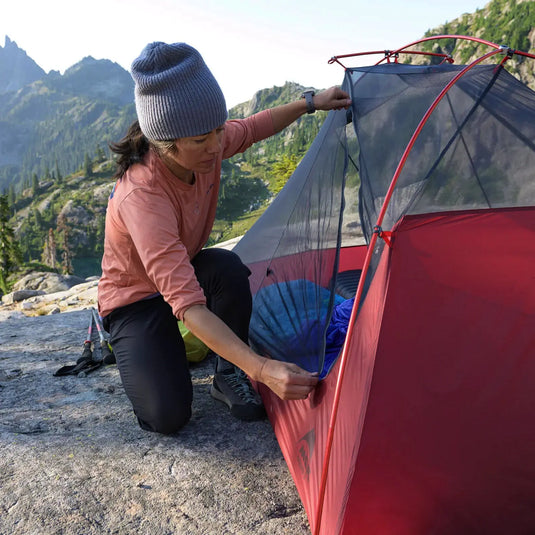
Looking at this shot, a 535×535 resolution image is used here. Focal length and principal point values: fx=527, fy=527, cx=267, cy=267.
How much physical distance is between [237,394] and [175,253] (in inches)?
45.8

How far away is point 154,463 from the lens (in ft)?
9.04

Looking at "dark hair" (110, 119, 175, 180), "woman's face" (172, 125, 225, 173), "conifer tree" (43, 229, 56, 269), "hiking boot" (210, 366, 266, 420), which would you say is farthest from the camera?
"conifer tree" (43, 229, 56, 269)

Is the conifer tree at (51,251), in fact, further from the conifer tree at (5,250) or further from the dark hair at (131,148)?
the dark hair at (131,148)

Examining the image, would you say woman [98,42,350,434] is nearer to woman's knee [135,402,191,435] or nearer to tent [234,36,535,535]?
woman's knee [135,402,191,435]

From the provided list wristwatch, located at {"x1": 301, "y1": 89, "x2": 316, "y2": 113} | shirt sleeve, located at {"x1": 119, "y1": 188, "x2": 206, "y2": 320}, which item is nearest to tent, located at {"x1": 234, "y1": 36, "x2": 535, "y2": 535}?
shirt sleeve, located at {"x1": 119, "y1": 188, "x2": 206, "y2": 320}

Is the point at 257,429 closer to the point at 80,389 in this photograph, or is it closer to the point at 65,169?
the point at 80,389

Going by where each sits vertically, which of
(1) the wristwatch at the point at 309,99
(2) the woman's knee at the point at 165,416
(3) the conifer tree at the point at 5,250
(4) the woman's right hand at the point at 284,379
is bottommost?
(3) the conifer tree at the point at 5,250

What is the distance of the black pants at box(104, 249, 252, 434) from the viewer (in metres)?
2.97

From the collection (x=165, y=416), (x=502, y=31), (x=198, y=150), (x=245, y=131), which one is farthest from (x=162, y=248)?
(x=502, y=31)

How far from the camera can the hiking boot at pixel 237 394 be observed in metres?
3.15

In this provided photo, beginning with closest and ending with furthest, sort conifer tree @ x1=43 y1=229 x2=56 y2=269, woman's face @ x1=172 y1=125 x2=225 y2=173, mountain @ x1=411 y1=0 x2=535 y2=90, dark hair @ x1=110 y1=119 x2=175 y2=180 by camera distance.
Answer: woman's face @ x1=172 y1=125 x2=225 y2=173 < dark hair @ x1=110 y1=119 x2=175 y2=180 < conifer tree @ x1=43 y1=229 x2=56 y2=269 < mountain @ x1=411 y1=0 x2=535 y2=90

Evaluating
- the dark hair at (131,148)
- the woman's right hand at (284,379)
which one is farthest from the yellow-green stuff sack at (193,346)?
the woman's right hand at (284,379)

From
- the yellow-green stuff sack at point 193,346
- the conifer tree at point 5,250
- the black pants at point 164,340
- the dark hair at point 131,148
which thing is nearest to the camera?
the dark hair at point 131,148

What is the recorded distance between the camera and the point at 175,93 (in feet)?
8.05
